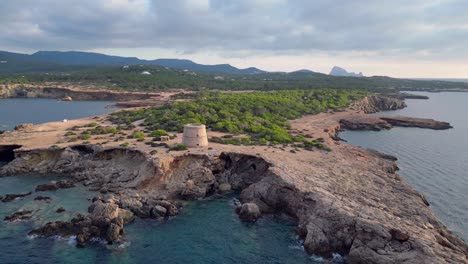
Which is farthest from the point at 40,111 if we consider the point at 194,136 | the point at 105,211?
the point at 105,211

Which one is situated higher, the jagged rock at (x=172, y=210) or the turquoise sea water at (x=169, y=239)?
the jagged rock at (x=172, y=210)

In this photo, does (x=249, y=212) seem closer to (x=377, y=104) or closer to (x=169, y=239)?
(x=169, y=239)

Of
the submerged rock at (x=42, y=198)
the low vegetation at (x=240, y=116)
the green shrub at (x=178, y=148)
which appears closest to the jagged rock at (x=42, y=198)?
the submerged rock at (x=42, y=198)

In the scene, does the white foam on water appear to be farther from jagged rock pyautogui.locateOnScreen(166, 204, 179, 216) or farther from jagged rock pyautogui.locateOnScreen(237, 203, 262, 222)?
jagged rock pyautogui.locateOnScreen(237, 203, 262, 222)

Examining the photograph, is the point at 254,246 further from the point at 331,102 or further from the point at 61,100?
the point at 61,100

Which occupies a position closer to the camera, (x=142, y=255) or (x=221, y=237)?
(x=142, y=255)

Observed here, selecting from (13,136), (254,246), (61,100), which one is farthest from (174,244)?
(61,100)

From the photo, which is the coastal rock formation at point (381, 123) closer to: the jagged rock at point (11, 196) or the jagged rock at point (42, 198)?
the jagged rock at point (42, 198)
